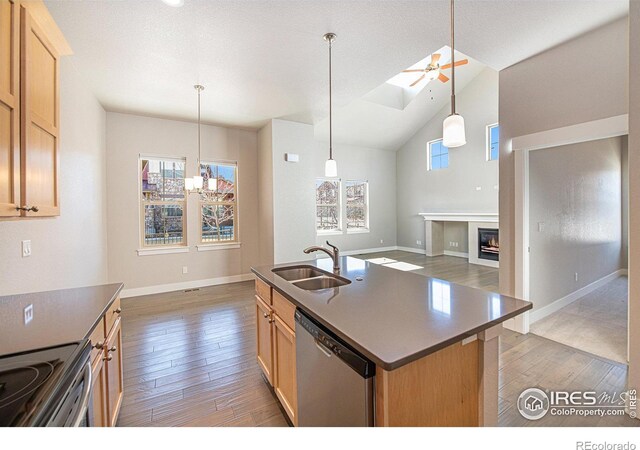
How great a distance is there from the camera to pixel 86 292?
5.63 ft

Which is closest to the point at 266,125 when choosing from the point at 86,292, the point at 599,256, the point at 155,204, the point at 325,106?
the point at 325,106

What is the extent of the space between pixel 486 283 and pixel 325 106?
13.6 ft

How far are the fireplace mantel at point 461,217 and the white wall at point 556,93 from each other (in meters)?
3.71

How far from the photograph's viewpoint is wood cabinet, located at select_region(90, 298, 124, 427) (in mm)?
1321

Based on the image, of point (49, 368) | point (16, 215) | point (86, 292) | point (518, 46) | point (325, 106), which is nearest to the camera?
point (49, 368)

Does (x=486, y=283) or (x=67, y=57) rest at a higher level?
(x=67, y=57)

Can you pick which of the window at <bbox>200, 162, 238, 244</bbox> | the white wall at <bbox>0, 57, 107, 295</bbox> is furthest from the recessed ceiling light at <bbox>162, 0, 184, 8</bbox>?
the window at <bbox>200, 162, 238, 244</bbox>

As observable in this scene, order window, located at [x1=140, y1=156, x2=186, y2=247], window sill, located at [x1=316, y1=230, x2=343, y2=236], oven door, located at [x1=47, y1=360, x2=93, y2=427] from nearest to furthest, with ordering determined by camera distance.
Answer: oven door, located at [x1=47, y1=360, x2=93, y2=427] < window, located at [x1=140, y1=156, x2=186, y2=247] < window sill, located at [x1=316, y1=230, x2=343, y2=236]

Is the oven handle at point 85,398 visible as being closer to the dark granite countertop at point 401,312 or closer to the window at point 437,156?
the dark granite countertop at point 401,312

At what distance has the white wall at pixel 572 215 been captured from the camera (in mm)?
3156

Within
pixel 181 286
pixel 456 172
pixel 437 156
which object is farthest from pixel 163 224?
pixel 437 156

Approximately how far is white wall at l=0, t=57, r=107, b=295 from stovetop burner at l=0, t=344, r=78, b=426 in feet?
3.98

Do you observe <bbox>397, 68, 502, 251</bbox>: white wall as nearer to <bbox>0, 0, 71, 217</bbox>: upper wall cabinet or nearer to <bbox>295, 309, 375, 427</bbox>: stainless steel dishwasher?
<bbox>295, 309, 375, 427</bbox>: stainless steel dishwasher

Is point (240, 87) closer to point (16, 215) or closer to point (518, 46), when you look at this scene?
point (16, 215)
